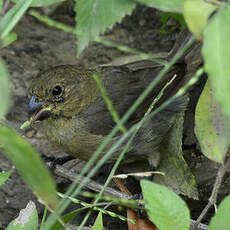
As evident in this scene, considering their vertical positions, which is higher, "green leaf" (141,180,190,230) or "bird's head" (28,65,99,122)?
"bird's head" (28,65,99,122)

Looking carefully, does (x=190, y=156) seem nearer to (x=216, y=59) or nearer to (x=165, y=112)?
(x=165, y=112)

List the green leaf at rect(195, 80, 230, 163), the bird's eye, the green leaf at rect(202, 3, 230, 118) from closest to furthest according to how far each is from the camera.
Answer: the green leaf at rect(202, 3, 230, 118), the green leaf at rect(195, 80, 230, 163), the bird's eye

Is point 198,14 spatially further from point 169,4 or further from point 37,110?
point 37,110

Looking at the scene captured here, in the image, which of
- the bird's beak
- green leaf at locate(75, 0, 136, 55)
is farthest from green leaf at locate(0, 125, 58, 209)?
the bird's beak

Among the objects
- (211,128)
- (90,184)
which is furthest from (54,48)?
(211,128)

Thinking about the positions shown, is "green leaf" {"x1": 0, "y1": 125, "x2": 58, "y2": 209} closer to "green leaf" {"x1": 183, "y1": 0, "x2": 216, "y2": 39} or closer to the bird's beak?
"green leaf" {"x1": 183, "y1": 0, "x2": 216, "y2": 39}

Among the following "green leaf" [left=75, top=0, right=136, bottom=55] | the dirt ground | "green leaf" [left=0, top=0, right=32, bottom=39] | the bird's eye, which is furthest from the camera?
the dirt ground

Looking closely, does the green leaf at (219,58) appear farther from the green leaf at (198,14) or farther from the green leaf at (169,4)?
the green leaf at (169,4)
